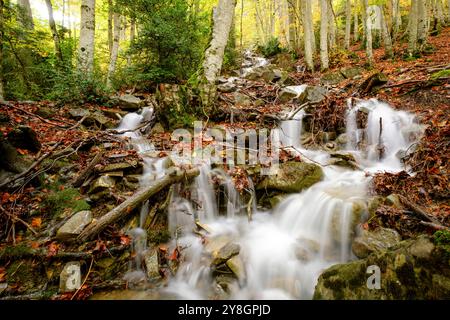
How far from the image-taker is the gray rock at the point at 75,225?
10.5ft

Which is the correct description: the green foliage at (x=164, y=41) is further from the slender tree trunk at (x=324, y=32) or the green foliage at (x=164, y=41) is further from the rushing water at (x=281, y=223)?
the slender tree trunk at (x=324, y=32)

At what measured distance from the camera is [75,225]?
3.33m

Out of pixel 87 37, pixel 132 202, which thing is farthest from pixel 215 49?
pixel 132 202

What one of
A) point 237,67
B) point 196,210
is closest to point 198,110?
point 196,210

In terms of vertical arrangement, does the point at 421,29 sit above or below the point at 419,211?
above

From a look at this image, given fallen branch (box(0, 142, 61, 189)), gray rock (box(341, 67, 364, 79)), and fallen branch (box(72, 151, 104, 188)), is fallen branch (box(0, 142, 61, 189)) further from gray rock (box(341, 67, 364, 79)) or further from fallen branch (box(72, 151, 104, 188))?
gray rock (box(341, 67, 364, 79))

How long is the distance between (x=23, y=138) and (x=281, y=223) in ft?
16.0

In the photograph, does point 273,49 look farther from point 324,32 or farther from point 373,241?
point 373,241

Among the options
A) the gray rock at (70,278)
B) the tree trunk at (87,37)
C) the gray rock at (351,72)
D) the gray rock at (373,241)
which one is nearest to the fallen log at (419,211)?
the gray rock at (373,241)

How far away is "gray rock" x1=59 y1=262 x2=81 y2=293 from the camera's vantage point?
9.48 ft

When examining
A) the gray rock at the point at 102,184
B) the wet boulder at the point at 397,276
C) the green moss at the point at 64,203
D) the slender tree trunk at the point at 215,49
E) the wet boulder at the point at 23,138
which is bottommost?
the wet boulder at the point at 397,276

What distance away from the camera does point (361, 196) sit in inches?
156

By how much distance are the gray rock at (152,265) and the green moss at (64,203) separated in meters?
1.20

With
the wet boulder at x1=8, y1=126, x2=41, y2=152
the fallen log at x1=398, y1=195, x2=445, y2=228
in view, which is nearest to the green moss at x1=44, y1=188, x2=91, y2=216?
the wet boulder at x1=8, y1=126, x2=41, y2=152
